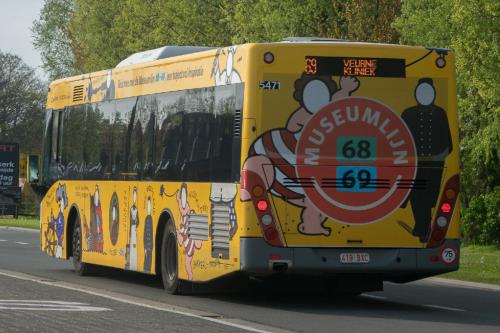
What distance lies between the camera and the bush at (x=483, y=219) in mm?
38469

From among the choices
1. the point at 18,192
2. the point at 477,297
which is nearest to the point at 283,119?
the point at 477,297

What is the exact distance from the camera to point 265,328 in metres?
15.4

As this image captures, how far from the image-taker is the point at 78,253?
990 inches

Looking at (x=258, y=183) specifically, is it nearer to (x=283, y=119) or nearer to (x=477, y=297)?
(x=283, y=119)

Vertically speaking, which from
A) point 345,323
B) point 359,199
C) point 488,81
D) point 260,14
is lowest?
point 345,323

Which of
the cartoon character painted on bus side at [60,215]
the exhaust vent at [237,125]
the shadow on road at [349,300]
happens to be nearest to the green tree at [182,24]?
the cartoon character painted on bus side at [60,215]

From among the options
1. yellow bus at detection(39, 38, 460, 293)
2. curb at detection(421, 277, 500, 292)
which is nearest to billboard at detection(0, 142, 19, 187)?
curb at detection(421, 277, 500, 292)

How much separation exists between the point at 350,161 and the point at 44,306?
4010mm

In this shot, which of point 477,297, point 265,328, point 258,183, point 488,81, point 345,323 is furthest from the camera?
point 488,81

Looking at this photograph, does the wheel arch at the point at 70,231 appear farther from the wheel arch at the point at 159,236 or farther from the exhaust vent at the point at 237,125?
the exhaust vent at the point at 237,125

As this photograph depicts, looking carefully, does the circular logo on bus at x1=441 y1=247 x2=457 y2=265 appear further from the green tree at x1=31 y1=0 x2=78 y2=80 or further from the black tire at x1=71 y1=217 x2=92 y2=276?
the green tree at x1=31 y1=0 x2=78 y2=80

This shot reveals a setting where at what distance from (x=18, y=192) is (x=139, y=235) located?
54.8m

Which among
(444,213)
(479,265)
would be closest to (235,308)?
(444,213)

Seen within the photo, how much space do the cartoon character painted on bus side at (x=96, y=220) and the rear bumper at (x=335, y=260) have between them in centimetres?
604
